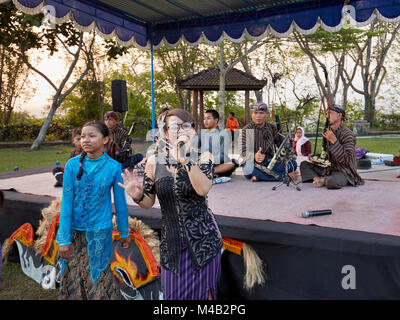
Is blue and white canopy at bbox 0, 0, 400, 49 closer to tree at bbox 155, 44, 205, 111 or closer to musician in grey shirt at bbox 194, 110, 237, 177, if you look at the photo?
musician in grey shirt at bbox 194, 110, 237, 177

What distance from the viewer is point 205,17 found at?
6.62 metres

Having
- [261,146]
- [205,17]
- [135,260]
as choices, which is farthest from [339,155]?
[205,17]

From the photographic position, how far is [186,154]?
6.07ft

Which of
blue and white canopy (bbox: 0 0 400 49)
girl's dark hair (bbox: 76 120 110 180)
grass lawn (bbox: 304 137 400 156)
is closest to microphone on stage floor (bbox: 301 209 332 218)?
girl's dark hair (bbox: 76 120 110 180)

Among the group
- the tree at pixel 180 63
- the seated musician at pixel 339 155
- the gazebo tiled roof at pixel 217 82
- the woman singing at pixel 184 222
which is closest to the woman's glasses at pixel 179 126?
the woman singing at pixel 184 222

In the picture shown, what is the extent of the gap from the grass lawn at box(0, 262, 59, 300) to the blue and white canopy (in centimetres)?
336

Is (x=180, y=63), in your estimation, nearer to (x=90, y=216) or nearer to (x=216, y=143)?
(x=216, y=143)

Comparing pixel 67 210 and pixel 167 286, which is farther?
pixel 67 210

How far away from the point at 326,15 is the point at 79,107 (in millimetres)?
21071

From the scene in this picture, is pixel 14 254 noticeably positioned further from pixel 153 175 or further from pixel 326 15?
pixel 326 15

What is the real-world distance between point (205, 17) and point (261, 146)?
294 cm

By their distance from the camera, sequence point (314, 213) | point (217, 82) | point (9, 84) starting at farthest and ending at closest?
point (9, 84)
point (217, 82)
point (314, 213)
